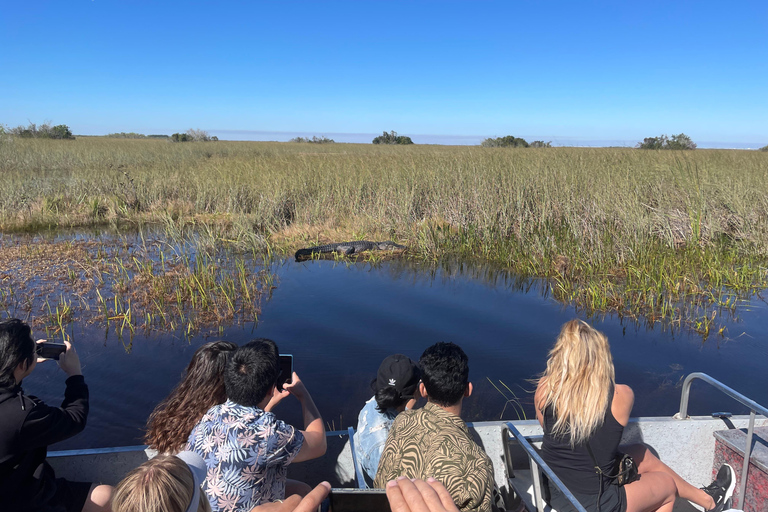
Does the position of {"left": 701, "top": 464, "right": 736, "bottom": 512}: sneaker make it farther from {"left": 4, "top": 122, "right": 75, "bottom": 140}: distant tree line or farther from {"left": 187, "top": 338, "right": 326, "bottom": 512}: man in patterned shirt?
{"left": 4, "top": 122, "right": 75, "bottom": 140}: distant tree line

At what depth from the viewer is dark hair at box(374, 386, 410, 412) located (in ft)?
8.02

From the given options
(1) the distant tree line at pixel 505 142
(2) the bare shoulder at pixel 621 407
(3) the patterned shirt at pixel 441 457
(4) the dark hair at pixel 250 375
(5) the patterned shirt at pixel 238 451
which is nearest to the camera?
A: (3) the patterned shirt at pixel 441 457

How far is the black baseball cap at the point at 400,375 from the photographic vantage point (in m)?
2.43

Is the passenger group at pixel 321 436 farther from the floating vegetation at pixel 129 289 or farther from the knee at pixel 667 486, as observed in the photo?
the floating vegetation at pixel 129 289

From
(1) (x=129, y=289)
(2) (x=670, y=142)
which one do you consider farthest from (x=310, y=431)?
(2) (x=670, y=142)

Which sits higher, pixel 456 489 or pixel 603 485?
pixel 456 489

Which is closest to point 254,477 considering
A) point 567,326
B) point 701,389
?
point 567,326

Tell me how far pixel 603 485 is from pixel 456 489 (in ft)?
3.10

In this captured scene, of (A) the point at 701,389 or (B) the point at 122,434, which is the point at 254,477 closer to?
(B) the point at 122,434

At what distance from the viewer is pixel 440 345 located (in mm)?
2230

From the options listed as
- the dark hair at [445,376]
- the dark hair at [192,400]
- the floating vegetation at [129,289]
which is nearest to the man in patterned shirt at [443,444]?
the dark hair at [445,376]

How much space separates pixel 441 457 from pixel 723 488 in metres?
1.94

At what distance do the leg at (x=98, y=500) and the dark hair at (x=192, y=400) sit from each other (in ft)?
0.85

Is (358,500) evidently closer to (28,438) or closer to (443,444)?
(443,444)
